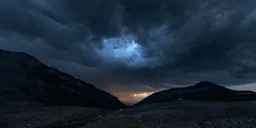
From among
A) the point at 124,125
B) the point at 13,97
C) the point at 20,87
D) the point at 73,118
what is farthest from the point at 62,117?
the point at 20,87

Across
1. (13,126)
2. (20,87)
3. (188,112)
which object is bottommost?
(13,126)

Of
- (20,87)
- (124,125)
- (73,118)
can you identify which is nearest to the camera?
(124,125)

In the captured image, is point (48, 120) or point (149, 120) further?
point (48, 120)

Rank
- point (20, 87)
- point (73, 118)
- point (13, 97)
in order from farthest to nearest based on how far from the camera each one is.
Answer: point (20, 87)
point (13, 97)
point (73, 118)

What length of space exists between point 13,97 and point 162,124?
411ft

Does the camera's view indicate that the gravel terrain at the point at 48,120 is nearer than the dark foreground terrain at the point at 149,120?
No

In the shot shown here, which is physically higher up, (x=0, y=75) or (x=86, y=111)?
(x=0, y=75)

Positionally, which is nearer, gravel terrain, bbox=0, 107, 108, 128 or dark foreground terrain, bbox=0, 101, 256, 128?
dark foreground terrain, bbox=0, 101, 256, 128

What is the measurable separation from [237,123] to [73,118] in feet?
150

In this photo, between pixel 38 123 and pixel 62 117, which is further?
pixel 62 117

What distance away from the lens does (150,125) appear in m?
47.5

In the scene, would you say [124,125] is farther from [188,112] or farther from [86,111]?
[86,111]

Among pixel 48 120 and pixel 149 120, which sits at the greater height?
pixel 149 120

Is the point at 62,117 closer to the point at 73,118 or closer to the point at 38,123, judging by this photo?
the point at 73,118
